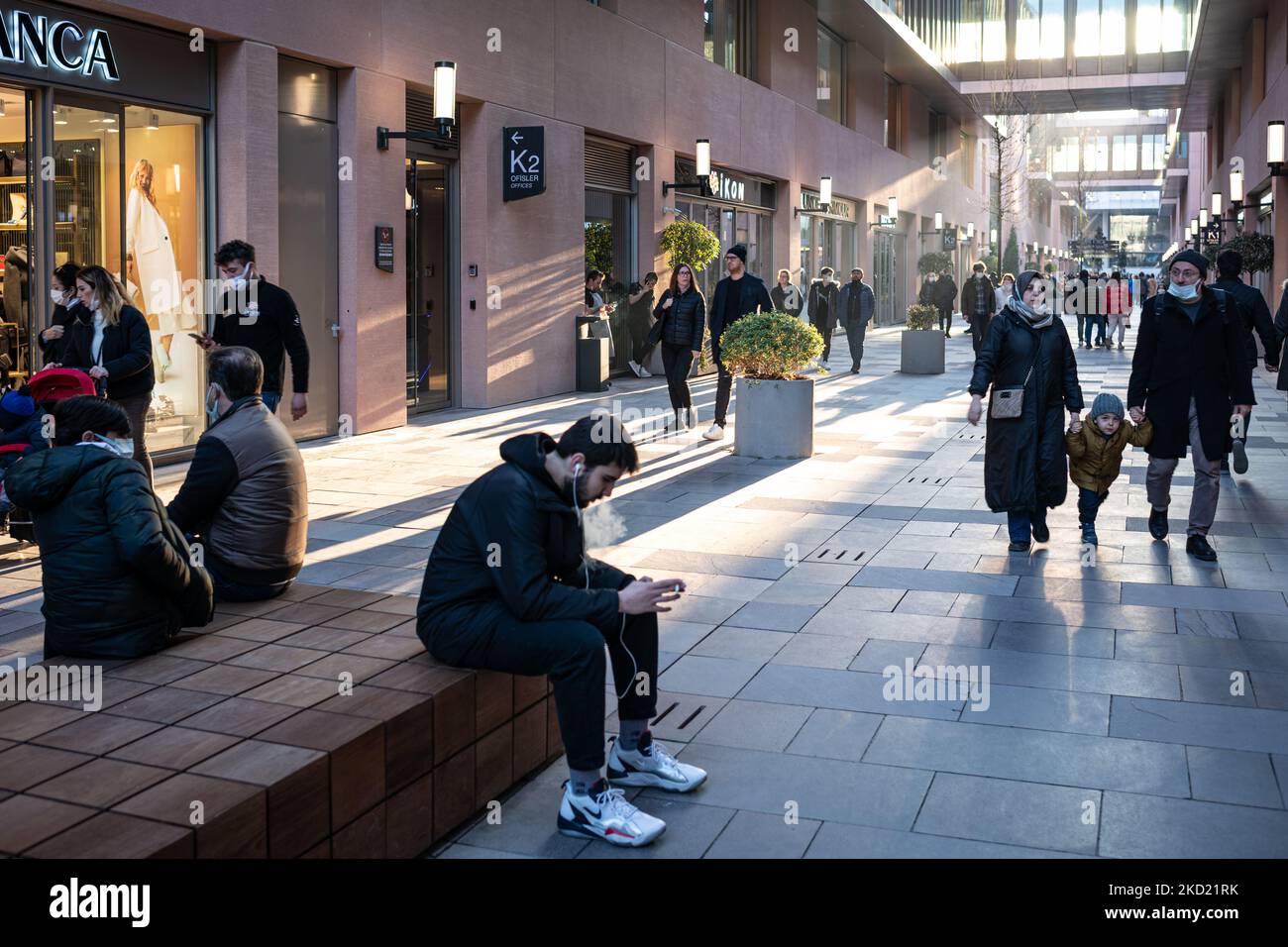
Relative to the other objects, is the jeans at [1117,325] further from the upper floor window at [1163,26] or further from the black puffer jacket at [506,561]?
the black puffer jacket at [506,561]

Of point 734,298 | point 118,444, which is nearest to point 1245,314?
point 734,298

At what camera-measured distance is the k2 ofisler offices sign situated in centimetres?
1591

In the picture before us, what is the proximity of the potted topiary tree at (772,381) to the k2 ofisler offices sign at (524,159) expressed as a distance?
473 centimetres

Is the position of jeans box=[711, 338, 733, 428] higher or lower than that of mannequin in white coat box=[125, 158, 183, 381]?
lower

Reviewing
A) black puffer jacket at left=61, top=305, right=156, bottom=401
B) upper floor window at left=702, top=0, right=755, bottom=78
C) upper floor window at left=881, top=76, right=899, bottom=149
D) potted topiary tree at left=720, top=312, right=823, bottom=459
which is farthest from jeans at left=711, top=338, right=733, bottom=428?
upper floor window at left=881, top=76, right=899, bottom=149

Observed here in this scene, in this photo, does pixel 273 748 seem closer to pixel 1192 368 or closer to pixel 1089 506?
pixel 1089 506

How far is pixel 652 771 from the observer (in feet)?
14.6

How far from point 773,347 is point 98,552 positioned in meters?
8.28

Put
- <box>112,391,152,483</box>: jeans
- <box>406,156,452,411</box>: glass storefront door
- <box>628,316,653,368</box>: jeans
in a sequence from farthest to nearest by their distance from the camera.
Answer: <box>628,316,653,368</box>: jeans
<box>406,156,452,411</box>: glass storefront door
<box>112,391,152,483</box>: jeans

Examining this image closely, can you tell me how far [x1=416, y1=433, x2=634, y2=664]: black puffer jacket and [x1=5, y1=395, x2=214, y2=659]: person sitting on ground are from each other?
83 centimetres

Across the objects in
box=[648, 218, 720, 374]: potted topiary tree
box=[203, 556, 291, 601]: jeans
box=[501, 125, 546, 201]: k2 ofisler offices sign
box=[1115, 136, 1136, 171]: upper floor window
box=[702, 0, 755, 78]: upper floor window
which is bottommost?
box=[203, 556, 291, 601]: jeans

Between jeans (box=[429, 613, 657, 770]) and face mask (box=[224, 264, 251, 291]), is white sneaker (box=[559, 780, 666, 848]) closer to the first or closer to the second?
jeans (box=[429, 613, 657, 770])

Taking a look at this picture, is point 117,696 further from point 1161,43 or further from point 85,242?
point 1161,43

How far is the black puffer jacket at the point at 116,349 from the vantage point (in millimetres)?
8242
